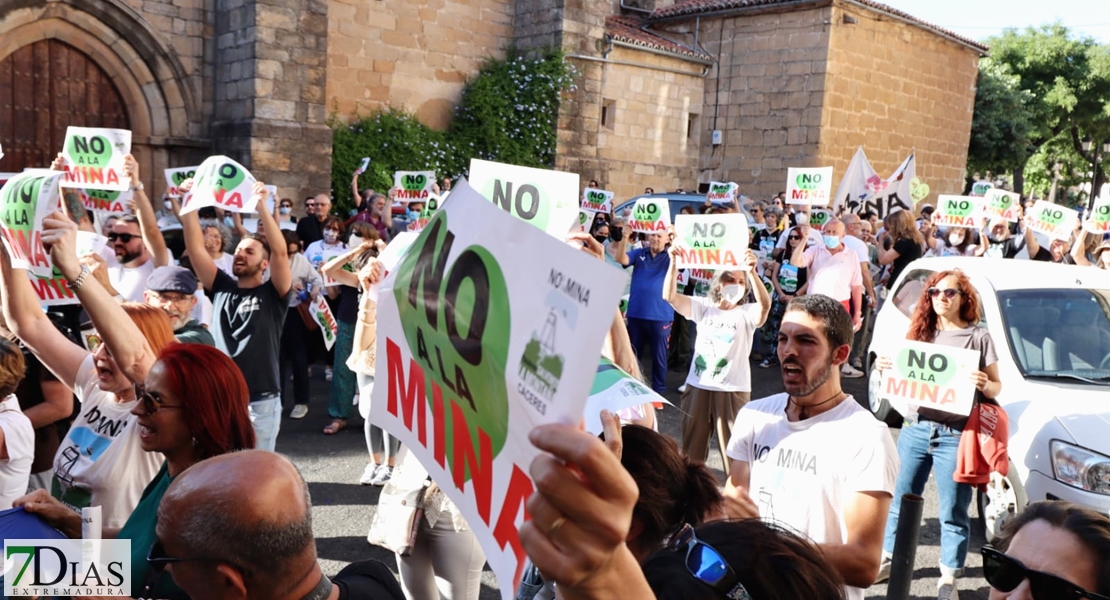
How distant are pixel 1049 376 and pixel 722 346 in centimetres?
198

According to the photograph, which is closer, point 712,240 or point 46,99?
point 712,240

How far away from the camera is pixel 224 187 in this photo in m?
6.29

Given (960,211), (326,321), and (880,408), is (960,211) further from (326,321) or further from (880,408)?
(326,321)

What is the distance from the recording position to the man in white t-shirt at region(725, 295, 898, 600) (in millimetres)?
2908

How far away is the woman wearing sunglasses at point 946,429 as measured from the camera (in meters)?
4.77

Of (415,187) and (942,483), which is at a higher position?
(415,187)

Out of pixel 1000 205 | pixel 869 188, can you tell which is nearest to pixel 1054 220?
pixel 1000 205

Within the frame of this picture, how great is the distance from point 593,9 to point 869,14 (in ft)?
25.9

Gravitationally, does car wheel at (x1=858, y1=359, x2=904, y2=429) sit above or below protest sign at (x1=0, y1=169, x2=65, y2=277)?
below

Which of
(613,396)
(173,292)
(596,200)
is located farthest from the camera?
(596,200)

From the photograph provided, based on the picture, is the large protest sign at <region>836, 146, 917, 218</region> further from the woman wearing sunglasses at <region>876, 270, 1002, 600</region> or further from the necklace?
the necklace

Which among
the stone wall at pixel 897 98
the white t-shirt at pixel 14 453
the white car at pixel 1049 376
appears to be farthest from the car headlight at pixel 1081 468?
the stone wall at pixel 897 98

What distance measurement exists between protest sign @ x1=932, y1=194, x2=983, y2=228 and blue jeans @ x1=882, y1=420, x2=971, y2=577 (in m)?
7.46

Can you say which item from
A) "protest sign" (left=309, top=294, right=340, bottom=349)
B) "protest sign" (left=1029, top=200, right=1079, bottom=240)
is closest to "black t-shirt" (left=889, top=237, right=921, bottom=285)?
"protest sign" (left=1029, top=200, right=1079, bottom=240)
